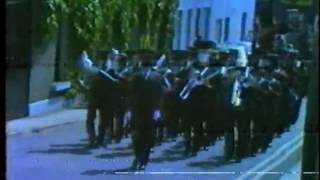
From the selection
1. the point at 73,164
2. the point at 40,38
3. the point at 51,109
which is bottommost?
the point at 73,164

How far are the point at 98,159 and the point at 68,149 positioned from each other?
0.59 ft

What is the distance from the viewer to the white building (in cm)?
405

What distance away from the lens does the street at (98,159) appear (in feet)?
13.8

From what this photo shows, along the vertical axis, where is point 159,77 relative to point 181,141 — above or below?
above

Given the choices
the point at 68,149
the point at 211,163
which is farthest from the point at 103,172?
the point at 211,163

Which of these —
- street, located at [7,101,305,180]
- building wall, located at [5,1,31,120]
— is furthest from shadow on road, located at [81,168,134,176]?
building wall, located at [5,1,31,120]

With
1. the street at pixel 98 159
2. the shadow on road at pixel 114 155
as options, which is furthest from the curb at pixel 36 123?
the shadow on road at pixel 114 155

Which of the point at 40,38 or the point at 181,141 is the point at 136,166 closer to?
the point at 181,141

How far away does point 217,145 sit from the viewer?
426cm

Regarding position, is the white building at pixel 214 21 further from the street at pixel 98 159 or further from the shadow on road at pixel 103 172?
the shadow on road at pixel 103 172

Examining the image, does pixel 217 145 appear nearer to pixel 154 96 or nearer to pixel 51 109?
pixel 154 96
